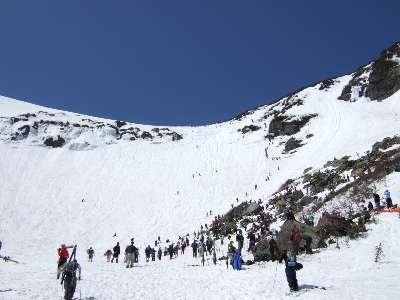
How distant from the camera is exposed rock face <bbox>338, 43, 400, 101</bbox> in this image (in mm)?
66188

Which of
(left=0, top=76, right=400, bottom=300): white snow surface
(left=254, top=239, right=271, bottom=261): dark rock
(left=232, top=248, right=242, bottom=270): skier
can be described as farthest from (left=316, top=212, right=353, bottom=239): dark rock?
(left=232, top=248, right=242, bottom=270): skier

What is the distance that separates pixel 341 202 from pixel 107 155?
55.6 meters

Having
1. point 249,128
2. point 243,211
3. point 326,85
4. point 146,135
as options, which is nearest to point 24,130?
point 146,135

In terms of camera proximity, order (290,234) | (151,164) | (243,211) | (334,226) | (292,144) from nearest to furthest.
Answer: (290,234)
(334,226)
(243,211)
(292,144)
(151,164)

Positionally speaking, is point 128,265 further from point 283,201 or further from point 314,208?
point 283,201

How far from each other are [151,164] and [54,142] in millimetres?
19387

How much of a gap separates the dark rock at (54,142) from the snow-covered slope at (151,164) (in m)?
0.17

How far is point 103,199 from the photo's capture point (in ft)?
195

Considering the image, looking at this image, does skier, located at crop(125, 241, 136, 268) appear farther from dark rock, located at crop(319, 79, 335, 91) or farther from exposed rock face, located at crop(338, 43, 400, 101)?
dark rock, located at crop(319, 79, 335, 91)

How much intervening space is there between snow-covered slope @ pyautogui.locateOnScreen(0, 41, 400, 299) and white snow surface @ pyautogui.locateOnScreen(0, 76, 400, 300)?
250 millimetres

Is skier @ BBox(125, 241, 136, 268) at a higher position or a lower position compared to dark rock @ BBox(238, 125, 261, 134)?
lower

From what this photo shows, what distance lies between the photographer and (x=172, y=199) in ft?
190

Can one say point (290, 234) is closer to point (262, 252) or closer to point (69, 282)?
point (262, 252)

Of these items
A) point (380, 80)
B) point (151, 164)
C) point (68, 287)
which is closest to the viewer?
point (68, 287)
